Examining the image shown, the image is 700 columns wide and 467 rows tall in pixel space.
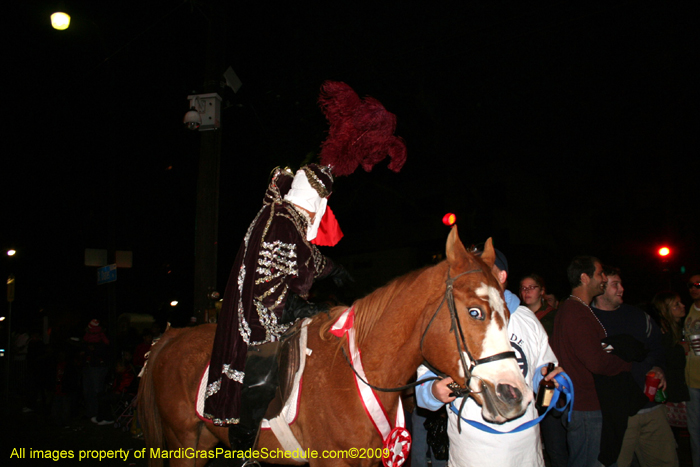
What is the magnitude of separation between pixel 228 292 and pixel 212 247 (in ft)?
15.3

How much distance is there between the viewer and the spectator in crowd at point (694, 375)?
17.3 feet

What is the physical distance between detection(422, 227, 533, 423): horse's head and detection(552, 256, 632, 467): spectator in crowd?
2.18 meters

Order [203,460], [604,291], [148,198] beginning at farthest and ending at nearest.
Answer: [148,198]
[604,291]
[203,460]

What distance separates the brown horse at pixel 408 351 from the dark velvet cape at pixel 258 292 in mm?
376

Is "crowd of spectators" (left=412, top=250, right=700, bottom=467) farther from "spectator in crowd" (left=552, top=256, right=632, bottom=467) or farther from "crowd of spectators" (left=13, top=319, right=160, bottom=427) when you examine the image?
"crowd of spectators" (left=13, top=319, right=160, bottom=427)

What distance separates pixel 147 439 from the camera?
4.84 meters

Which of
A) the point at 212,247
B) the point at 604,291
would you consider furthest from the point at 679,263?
the point at 212,247

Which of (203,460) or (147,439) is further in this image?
(147,439)

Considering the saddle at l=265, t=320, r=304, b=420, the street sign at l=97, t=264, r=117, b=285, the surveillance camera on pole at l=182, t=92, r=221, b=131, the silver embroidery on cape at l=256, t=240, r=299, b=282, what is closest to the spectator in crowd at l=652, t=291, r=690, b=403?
the saddle at l=265, t=320, r=304, b=420

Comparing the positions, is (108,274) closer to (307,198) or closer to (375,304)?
(307,198)

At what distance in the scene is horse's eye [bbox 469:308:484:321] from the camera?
8.41 ft

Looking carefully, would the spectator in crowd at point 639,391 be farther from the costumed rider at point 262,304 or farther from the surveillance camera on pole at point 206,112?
the surveillance camera on pole at point 206,112

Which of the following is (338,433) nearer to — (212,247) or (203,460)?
(203,460)

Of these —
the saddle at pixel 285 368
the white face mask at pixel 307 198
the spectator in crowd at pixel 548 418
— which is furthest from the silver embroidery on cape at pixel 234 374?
the spectator in crowd at pixel 548 418
